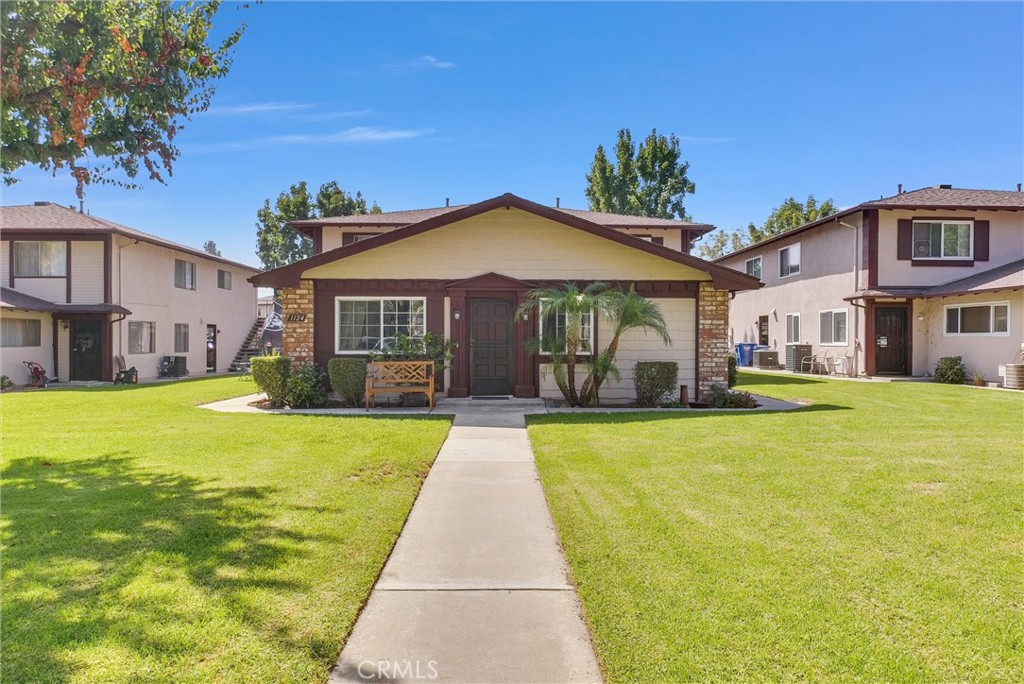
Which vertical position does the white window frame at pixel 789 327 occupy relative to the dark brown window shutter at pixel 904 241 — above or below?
below

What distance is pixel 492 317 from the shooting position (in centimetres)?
1261

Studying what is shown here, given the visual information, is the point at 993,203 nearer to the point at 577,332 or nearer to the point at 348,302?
the point at 577,332

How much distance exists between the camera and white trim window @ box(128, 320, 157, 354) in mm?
19781

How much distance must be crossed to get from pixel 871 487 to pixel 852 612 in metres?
2.94

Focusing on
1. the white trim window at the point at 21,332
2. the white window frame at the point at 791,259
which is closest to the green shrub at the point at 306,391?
the white trim window at the point at 21,332

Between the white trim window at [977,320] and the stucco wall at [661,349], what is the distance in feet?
35.7

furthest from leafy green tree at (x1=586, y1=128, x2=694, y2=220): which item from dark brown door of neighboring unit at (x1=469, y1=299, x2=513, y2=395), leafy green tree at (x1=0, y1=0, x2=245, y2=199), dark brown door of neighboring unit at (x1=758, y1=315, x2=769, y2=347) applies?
leafy green tree at (x1=0, y1=0, x2=245, y2=199)

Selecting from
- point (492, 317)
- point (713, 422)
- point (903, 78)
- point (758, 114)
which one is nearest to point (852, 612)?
point (713, 422)

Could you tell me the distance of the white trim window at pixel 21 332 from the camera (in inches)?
683

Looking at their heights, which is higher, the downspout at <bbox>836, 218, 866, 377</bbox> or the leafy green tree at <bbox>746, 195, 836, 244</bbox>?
the leafy green tree at <bbox>746, 195, 836, 244</bbox>

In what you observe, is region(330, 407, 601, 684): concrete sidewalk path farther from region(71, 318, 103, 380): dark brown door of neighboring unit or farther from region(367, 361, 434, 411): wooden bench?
region(71, 318, 103, 380): dark brown door of neighboring unit

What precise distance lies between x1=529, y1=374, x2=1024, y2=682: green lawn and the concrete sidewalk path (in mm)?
187

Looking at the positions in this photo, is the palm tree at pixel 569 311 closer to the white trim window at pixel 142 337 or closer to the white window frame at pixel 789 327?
the white window frame at pixel 789 327
